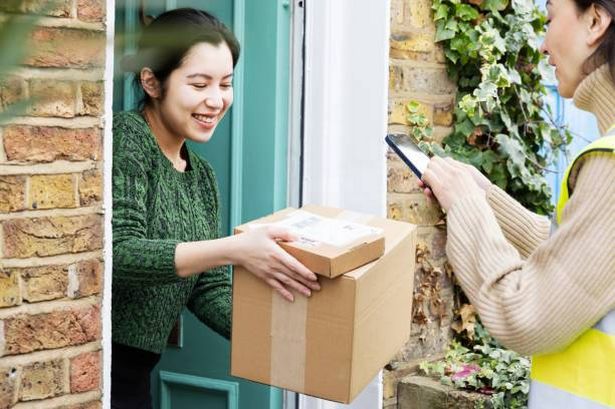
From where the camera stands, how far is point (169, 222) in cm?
237

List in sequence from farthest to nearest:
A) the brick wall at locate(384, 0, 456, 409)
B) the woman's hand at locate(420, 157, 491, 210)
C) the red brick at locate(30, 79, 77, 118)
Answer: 1. the brick wall at locate(384, 0, 456, 409)
2. the woman's hand at locate(420, 157, 491, 210)
3. the red brick at locate(30, 79, 77, 118)

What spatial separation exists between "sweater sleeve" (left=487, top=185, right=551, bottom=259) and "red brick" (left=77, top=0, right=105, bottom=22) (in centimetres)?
103

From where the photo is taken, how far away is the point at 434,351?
3693 mm

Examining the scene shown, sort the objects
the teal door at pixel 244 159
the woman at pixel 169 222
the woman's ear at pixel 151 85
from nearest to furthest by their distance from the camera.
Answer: the woman at pixel 169 222 < the woman's ear at pixel 151 85 < the teal door at pixel 244 159

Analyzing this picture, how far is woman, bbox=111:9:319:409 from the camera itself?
2129mm

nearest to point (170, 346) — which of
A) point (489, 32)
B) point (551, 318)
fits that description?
point (489, 32)

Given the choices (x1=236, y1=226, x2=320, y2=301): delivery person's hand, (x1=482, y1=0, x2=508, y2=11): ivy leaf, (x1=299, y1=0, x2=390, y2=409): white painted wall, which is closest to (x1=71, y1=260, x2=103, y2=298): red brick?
(x1=236, y1=226, x2=320, y2=301): delivery person's hand

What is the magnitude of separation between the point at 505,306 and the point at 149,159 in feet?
3.81

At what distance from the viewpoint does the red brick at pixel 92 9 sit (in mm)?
2059

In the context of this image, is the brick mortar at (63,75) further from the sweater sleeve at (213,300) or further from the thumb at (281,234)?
the sweater sleeve at (213,300)

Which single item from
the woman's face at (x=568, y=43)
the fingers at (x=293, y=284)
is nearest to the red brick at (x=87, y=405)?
the fingers at (x=293, y=284)

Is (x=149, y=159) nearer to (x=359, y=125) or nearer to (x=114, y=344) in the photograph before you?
(x=114, y=344)

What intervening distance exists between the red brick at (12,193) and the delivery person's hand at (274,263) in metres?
0.54

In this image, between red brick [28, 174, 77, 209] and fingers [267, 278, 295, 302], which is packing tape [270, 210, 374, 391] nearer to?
fingers [267, 278, 295, 302]
